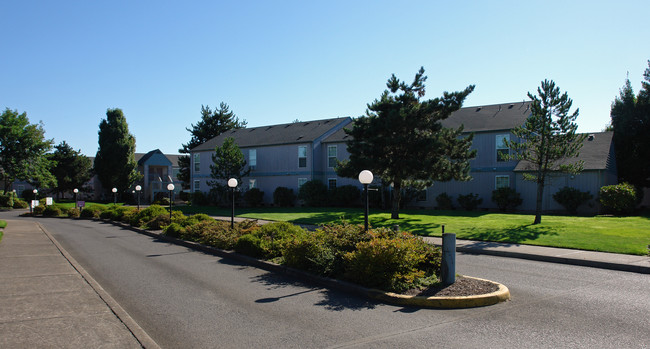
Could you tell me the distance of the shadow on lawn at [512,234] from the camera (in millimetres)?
15977

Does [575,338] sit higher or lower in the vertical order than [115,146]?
lower

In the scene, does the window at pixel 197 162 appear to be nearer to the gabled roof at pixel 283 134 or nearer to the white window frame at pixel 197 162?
the white window frame at pixel 197 162

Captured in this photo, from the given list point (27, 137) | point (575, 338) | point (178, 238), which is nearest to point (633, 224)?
point (575, 338)

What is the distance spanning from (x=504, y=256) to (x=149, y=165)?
195 feet

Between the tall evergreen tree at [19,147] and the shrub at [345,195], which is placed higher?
the tall evergreen tree at [19,147]

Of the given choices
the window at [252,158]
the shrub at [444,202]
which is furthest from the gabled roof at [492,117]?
the window at [252,158]

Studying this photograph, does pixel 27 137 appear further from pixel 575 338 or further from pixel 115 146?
pixel 115 146

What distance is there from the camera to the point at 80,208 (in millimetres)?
36688

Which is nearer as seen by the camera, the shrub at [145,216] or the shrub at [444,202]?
the shrub at [145,216]

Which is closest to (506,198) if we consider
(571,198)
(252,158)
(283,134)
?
(571,198)

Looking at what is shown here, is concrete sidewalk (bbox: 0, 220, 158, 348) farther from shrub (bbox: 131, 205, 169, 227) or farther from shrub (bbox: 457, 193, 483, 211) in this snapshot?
shrub (bbox: 457, 193, 483, 211)

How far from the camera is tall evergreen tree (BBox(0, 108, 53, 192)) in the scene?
25.9 metres

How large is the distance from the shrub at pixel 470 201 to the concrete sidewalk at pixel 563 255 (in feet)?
48.0

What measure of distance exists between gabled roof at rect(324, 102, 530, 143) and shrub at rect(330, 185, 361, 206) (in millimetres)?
8501
